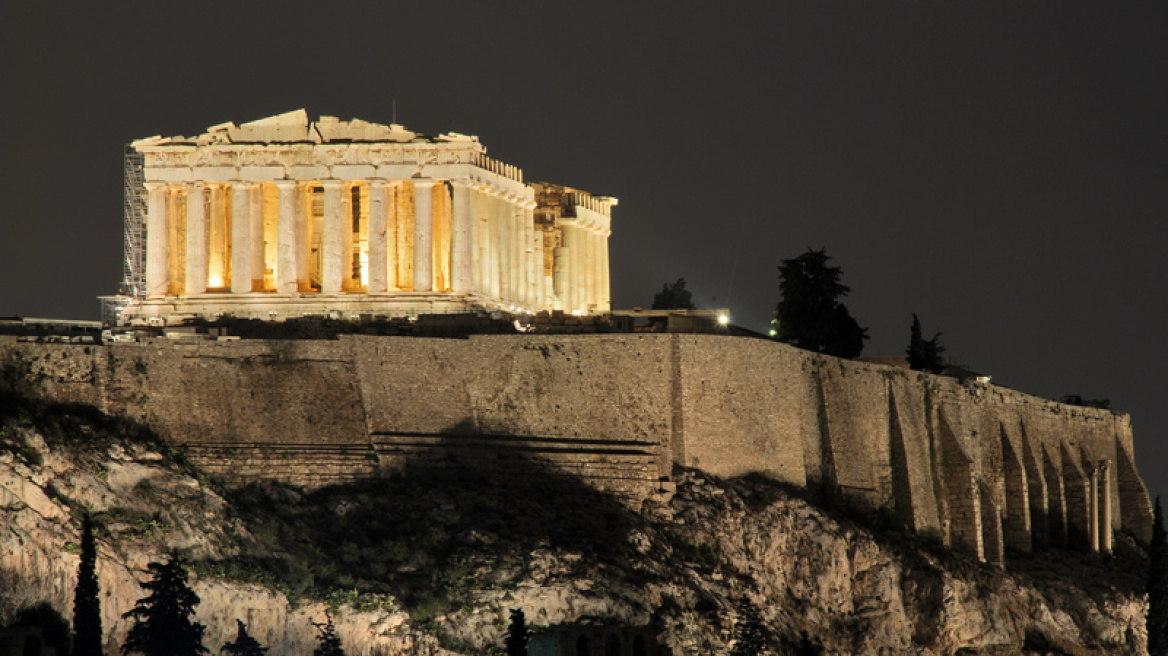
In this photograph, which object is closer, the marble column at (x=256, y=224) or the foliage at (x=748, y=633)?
the foliage at (x=748, y=633)

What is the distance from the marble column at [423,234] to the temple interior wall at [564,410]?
34.4 ft

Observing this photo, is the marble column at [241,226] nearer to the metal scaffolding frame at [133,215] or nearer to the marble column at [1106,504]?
the metal scaffolding frame at [133,215]

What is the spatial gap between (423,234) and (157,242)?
30.6ft

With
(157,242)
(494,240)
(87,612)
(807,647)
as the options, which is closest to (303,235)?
(157,242)

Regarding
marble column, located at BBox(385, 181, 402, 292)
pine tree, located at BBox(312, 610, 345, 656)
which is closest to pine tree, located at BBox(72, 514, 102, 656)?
pine tree, located at BBox(312, 610, 345, 656)

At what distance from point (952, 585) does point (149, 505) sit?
90.8ft

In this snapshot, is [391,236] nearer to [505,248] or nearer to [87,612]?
[505,248]

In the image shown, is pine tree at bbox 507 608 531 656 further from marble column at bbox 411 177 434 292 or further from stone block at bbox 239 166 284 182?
stone block at bbox 239 166 284 182

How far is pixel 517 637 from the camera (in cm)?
6631

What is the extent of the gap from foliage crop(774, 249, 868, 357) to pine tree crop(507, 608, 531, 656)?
107 feet

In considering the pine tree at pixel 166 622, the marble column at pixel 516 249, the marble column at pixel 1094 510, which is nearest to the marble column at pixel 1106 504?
the marble column at pixel 1094 510

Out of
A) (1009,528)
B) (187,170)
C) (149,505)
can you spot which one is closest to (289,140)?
(187,170)

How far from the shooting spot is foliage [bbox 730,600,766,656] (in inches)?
2901

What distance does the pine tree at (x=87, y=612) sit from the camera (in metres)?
62.2
